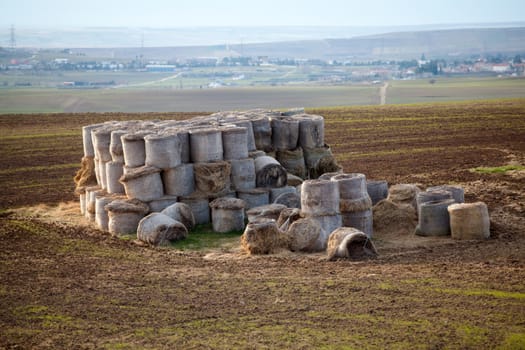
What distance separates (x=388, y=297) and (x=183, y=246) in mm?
6470

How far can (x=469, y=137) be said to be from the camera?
37.3m

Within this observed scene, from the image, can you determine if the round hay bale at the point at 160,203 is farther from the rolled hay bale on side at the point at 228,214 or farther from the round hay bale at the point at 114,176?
the round hay bale at the point at 114,176

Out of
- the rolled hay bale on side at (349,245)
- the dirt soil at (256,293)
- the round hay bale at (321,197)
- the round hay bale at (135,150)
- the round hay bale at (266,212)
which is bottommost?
the dirt soil at (256,293)

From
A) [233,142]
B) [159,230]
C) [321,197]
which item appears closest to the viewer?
[321,197]

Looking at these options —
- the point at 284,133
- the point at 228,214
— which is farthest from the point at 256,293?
the point at 284,133

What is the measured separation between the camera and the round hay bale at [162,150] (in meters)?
20.7

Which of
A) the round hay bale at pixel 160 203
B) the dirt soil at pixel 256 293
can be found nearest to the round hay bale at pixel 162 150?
the round hay bale at pixel 160 203

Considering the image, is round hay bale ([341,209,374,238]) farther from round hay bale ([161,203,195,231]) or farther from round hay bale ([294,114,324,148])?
round hay bale ([294,114,324,148])

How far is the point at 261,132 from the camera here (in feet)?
78.0

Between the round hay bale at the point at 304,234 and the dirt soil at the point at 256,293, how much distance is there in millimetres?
336

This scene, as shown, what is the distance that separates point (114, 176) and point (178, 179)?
1853 millimetres

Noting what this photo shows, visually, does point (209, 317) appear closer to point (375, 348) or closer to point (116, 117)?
point (375, 348)

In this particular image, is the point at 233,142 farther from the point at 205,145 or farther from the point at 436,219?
the point at 436,219

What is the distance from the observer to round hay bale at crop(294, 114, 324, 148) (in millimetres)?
24109
